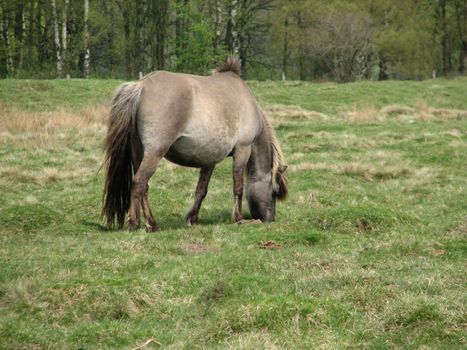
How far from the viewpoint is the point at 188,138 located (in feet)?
35.0

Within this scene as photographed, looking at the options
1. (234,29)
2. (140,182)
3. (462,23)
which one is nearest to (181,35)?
(234,29)

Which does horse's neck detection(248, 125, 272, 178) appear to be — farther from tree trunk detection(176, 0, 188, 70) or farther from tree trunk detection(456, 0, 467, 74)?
tree trunk detection(456, 0, 467, 74)

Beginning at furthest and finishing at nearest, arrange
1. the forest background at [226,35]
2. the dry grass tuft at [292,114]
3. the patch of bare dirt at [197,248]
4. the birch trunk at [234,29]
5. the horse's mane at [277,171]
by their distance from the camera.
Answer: the birch trunk at [234,29], the forest background at [226,35], the dry grass tuft at [292,114], the horse's mane at [277,171], the patch of bare dirt at [197,248]

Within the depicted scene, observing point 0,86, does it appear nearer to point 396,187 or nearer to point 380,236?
point 396,187

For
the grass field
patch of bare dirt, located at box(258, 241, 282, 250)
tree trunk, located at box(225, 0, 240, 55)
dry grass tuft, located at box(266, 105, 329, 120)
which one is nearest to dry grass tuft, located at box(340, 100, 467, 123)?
dry grass tuft, located at box(266, 105, 329, 120)

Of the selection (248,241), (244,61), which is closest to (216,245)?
(248,241)

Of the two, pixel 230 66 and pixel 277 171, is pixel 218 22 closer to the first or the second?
pixel 230 66

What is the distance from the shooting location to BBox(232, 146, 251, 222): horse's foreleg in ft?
38.5

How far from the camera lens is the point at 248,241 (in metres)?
9.67

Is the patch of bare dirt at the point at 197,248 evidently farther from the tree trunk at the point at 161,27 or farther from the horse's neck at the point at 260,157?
the tree trunk at the point at 161,27

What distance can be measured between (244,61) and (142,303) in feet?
155

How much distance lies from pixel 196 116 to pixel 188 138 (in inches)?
14.8

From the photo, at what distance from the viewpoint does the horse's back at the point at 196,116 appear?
10164 mm

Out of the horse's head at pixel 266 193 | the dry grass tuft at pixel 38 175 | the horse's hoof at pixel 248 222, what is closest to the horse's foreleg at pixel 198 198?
the horse's hoof at pixel 248 222
